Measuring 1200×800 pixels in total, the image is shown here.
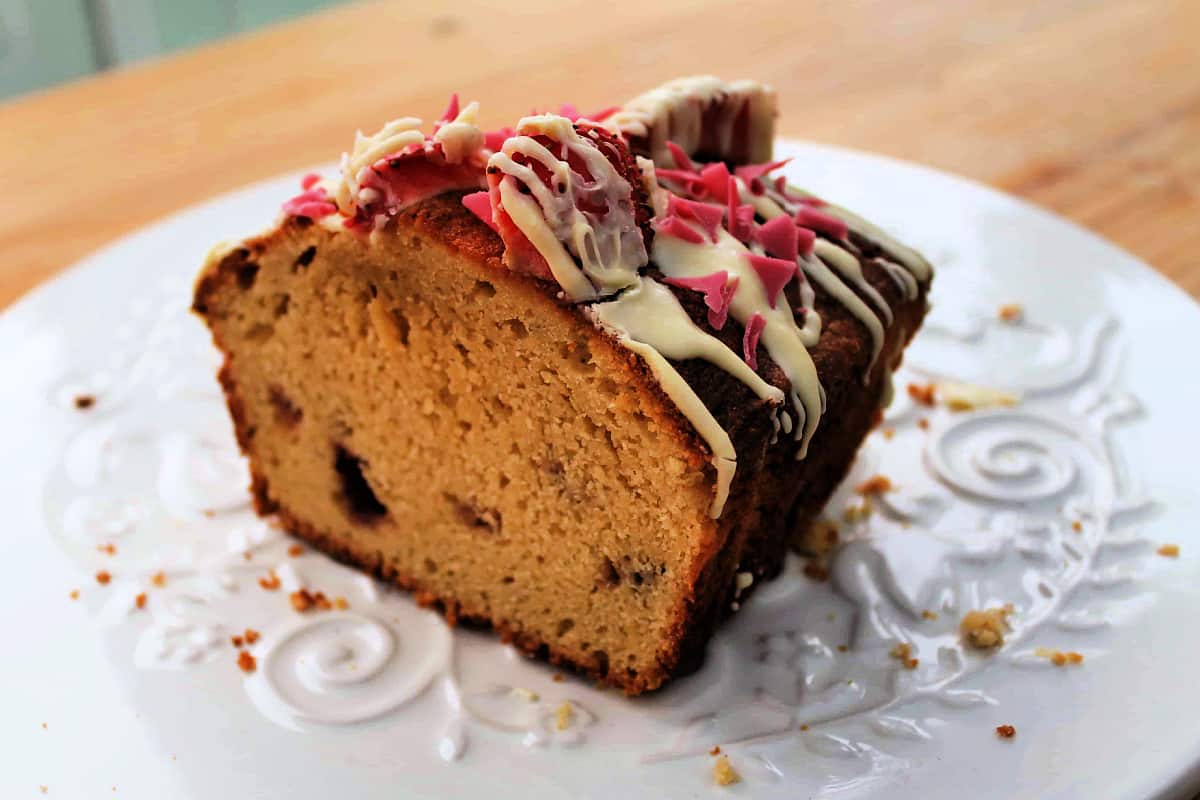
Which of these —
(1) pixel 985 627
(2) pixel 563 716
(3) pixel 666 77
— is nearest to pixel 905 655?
(1) pixel 985 627

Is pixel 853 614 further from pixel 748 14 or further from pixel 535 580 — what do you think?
pixel 748 14

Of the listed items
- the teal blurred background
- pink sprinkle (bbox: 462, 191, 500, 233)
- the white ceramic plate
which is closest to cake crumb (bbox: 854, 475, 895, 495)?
the white ceramic plate

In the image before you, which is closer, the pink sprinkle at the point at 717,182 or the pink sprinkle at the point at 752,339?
the pink sprinkle at the point at 752,339

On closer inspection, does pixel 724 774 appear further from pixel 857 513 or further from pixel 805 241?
pixel 805 241

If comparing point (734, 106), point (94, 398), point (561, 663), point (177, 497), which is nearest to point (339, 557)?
point (177, 497)

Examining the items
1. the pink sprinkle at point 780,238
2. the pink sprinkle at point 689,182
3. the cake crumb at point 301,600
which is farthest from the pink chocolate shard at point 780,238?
the cake crumb at point 301,600

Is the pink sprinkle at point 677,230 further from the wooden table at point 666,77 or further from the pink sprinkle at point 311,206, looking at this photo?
the wooden table at point 666,77

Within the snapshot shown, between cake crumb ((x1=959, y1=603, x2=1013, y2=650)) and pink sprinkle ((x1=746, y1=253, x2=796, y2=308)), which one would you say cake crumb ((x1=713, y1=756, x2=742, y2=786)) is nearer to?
cake crumb ((x1=959, y1=603, x2=1013, y2=650))
